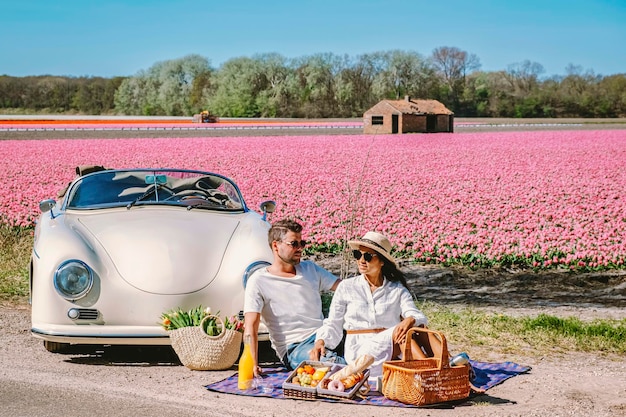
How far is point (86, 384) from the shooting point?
6.08 metres

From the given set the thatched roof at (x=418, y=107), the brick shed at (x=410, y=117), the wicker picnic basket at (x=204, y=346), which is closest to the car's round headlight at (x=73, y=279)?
the wicker picnic basket at (x=204, y=346)

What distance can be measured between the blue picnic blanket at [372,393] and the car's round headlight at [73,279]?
54.6 inches

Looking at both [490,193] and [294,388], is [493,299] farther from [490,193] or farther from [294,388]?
[490,193]

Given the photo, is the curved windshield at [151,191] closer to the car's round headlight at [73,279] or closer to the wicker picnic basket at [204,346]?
the car's round headlight at [73,279]

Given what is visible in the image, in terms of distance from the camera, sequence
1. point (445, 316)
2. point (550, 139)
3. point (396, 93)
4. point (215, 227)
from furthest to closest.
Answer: point (396, 93)
point (550, 139)
point (445, 316)
point (215, 227)

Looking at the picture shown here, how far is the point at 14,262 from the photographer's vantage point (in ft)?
38.1

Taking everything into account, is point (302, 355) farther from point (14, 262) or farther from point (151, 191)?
point (14, 262)

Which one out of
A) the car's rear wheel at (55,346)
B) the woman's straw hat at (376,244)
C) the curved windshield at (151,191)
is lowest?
the car's rear wheel at (55,346)

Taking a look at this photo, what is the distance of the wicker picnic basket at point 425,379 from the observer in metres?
5.43

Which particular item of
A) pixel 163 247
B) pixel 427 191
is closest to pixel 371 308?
pixel 163 247

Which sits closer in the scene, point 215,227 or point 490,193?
point 215,227

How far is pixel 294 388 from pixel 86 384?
147cm

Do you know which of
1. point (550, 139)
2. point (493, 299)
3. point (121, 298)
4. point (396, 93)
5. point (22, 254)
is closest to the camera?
point (121, 298)

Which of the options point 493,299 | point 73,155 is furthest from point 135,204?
point 73,155
